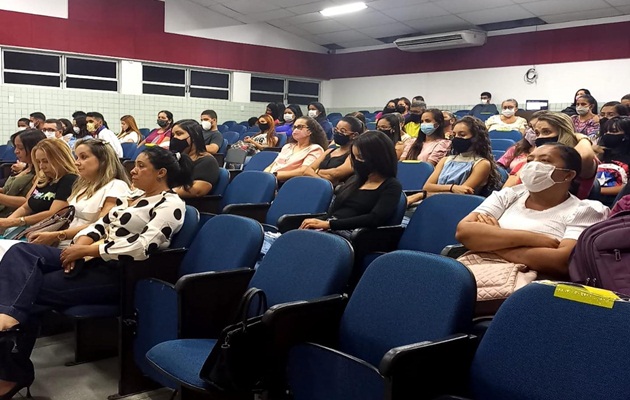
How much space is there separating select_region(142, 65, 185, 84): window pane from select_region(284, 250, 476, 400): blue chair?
34.8 feet

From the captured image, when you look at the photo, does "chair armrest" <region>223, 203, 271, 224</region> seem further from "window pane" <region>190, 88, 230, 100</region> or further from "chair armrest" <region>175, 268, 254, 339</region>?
"window pane" <region>190, 88, 230, 100</region>

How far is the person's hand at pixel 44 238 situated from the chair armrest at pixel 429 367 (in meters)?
2.14

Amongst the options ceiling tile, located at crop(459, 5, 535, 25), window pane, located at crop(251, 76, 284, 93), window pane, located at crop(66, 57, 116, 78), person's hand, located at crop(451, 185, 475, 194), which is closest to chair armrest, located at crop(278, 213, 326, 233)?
person's hand, located at crop(451, 185, 475, 194)

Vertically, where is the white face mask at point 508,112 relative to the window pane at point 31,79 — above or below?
below

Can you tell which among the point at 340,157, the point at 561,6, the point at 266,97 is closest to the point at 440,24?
the point at 561,6

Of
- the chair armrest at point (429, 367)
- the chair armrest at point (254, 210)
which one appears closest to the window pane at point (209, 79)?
the chair armrest at point (254, 210)

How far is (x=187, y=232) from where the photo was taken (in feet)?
9.31

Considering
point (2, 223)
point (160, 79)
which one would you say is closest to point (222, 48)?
point (160, 79)

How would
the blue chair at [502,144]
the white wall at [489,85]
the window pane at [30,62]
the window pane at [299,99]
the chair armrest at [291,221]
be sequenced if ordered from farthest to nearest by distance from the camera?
1. the window pane at [299,99]
2. the window pane at [30,62]
3. the white wall at [489,85]
4. the blue chair at [502,144]
5. the chair armrest at [291,221]

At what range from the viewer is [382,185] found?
3.05 meters

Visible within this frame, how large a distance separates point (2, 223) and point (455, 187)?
8.89 ft

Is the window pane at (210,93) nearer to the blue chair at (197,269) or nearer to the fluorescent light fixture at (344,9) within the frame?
the fluorescent light fixture at (344,9)

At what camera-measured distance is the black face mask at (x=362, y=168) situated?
10.1 feet

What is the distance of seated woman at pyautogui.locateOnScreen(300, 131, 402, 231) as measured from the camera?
295 centimetres
